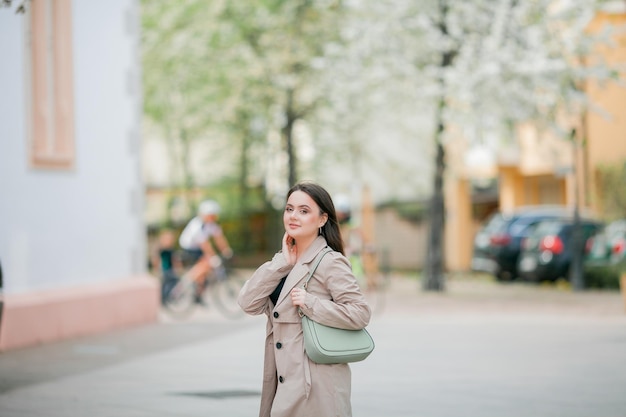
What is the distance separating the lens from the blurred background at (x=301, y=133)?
14.5 m

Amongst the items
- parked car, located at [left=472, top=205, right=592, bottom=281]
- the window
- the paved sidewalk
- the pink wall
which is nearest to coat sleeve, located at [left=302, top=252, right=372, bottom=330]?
the paved sidewalk

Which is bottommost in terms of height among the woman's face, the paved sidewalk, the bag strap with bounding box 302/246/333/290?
the paved sidewalk

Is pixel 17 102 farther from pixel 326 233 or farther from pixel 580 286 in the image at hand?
pixel 580 286

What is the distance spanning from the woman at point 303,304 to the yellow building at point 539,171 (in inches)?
795

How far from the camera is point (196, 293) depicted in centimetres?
1800

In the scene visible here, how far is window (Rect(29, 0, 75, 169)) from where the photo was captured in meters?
14.4

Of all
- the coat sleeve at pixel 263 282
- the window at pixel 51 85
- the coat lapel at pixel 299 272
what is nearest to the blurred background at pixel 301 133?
the window at pixel 51 85

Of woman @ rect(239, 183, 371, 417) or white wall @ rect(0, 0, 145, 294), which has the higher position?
white wall @ rect(0, 0, 145, 294)

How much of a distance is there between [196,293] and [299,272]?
1291 centimetres

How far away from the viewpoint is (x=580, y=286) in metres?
23.3

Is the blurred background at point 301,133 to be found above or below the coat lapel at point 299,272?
above

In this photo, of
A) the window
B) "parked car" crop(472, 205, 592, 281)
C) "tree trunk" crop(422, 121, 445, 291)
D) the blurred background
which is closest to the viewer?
the window

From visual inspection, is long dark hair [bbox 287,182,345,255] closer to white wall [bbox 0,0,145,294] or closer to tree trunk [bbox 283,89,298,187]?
white wall [bbox 0,0,145,294]

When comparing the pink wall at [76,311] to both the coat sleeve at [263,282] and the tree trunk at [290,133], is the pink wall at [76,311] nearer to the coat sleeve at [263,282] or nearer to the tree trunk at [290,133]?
the coat sleeve at [263,282]
